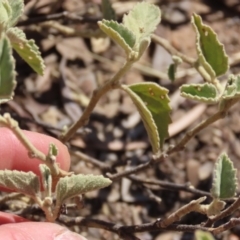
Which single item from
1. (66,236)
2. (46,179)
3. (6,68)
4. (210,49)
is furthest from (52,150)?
(210,49)

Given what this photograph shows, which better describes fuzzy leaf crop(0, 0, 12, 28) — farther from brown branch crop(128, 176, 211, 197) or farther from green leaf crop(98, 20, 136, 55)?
brown branch crop(128, 176, 211, 197)

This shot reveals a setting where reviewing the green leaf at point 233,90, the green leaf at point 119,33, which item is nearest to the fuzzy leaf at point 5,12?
the green leaf at point 119,33

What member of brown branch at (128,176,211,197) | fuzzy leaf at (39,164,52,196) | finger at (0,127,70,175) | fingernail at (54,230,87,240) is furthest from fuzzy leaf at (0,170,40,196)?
brown branch at (128,176,211,197)

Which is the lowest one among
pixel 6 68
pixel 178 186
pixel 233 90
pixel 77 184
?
pixel 178 186

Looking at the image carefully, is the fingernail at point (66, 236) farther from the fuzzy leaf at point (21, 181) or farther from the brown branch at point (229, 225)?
the brown branch at point (229, 225)

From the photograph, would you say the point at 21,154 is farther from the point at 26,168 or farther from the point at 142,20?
the point at 142,20
